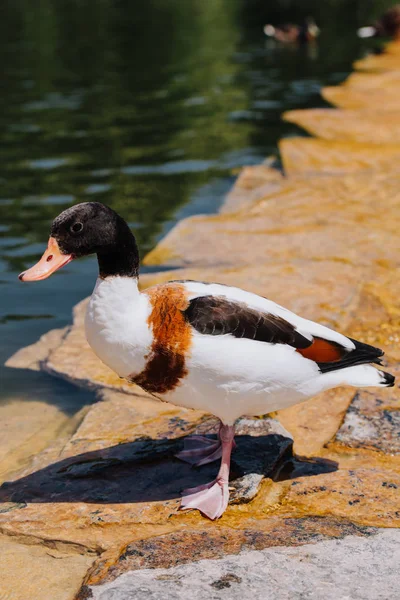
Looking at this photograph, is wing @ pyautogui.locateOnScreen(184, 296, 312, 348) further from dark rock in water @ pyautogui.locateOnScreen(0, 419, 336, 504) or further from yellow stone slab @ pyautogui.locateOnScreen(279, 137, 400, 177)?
yellow stone slab @ pyautogui.locateOnScreen(279, 137, 400, 177)

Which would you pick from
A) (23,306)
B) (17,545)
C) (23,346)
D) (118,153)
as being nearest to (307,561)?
(17,545)

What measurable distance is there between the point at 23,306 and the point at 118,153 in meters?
4.68

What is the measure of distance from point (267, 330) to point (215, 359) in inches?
11.2

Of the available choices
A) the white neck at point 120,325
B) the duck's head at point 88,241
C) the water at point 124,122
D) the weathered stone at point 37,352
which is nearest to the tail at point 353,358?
the white neck at point 120,325

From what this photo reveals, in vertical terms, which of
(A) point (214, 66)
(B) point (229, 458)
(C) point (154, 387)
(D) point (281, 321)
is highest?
(D) point (281, 321)

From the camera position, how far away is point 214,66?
16203mm

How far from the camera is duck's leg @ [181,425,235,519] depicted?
342 cm

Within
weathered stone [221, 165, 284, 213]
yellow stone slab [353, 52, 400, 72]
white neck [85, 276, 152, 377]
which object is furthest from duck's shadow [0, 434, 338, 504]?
yellow stone slab [353, 52, 400, 72]

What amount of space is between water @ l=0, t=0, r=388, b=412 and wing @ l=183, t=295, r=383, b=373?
157 centimetres

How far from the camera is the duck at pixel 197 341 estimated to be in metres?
3.39

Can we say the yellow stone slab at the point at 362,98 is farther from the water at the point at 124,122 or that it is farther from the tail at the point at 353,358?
the tail at the point at 353,358

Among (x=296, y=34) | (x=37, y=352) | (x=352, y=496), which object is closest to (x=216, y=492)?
(x=352, y=496)

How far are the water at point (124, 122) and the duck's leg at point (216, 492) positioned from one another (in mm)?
1350

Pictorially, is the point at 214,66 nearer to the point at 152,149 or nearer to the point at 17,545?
the point at 152,149
